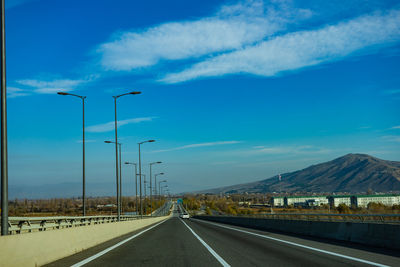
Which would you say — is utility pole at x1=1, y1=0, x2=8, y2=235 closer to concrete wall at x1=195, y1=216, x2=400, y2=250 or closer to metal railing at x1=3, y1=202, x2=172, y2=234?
metal railing at x1=3, y1=202, x2=172, y2=234

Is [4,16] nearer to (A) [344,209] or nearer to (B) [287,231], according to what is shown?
(B) [287,231]

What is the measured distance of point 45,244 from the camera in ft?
39.4

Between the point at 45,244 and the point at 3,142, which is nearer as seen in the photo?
the point at 3,142

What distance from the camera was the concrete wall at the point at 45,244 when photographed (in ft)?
30.3

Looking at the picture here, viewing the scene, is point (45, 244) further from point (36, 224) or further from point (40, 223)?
point (36, 224)

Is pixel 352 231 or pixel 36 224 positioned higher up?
pixel 36 224

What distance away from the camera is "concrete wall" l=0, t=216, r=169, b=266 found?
30.3ft

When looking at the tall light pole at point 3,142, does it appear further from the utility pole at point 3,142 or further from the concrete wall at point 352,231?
the concrete wall at point 352,231

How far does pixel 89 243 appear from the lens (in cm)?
1773

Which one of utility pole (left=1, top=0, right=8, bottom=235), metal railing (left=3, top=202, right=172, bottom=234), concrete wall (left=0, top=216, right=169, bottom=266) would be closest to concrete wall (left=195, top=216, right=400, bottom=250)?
concrete wall (left=0, top=216, right=169, bottom=266)

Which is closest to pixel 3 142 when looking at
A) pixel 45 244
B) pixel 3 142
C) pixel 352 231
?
pixel 3 142

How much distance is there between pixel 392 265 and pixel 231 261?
402cm

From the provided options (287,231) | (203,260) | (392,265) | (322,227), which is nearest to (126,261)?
(203,260)

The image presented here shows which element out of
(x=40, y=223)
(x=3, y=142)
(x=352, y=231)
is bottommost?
(x=352, y=231)
